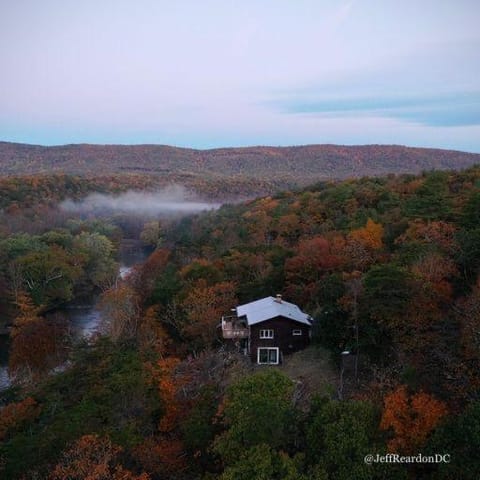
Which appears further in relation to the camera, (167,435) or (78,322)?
(78,322)

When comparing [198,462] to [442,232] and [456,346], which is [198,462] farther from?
[442,232]

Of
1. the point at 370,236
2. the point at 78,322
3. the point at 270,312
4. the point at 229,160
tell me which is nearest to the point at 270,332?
the point at 270,312

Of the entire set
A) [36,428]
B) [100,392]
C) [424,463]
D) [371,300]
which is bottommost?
[36,428]

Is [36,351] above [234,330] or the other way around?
the other way around

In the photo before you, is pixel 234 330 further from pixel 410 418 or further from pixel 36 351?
pixel 410 418

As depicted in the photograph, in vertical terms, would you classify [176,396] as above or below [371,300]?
below

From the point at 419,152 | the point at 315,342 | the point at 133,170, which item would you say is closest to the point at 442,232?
the point at 315,342

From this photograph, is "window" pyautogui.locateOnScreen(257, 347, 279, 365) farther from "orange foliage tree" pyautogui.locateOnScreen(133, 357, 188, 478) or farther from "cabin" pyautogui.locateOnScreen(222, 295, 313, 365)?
"orange foliage tree" pyautogui.locateOnScreen(133, 357, 188, 478)
